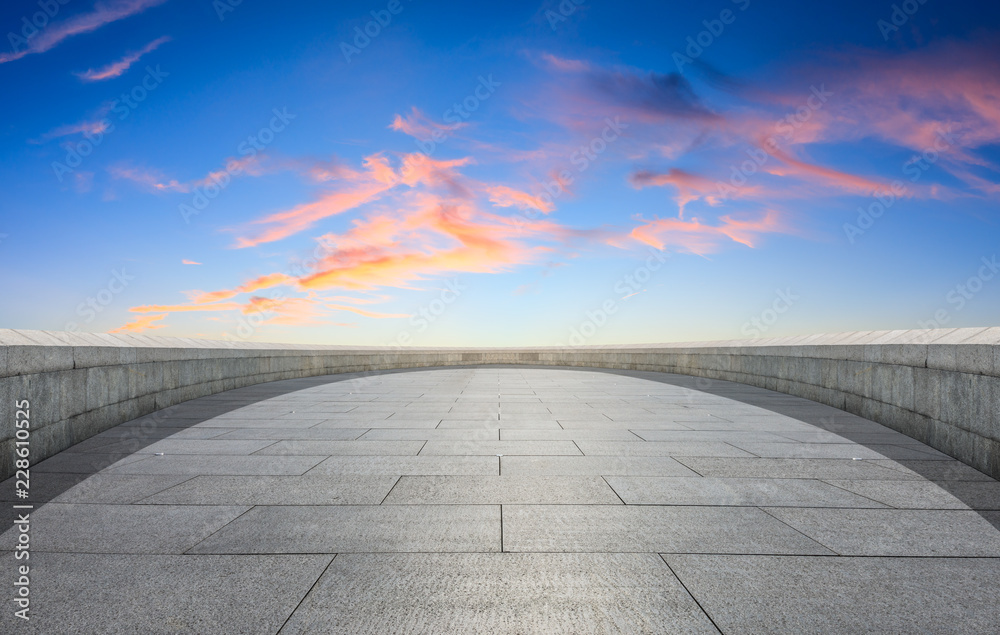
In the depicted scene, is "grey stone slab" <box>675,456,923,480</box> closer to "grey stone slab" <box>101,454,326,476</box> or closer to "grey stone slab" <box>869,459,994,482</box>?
"grey stone slab" <box>869,459,994,482</box>

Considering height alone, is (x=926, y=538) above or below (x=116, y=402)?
below

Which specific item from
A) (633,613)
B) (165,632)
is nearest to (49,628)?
(165,632)

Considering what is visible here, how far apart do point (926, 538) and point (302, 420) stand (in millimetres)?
8052

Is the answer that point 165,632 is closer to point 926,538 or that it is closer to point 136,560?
point 136,560

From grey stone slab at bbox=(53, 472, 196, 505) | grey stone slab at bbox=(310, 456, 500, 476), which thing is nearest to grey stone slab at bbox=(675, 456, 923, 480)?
grey stone slab at bbox=(310, 456, 500, 476)

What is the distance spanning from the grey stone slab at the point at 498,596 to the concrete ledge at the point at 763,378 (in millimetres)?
4492

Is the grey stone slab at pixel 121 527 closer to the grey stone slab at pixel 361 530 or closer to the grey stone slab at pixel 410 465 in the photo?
the grey stone slab at pixel 361 530

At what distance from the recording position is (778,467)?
595 cm

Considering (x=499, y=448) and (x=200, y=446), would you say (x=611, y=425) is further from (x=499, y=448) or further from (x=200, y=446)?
(x=200, y=446)

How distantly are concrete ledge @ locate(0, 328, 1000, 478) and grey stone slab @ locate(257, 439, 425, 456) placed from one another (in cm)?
243

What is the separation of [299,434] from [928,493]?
23.7ft

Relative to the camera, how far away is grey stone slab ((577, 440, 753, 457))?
6.57 meters

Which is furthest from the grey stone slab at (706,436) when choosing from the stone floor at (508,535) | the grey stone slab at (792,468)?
the grey stone slab at (792,468)

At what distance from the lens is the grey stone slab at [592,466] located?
5652 mm
